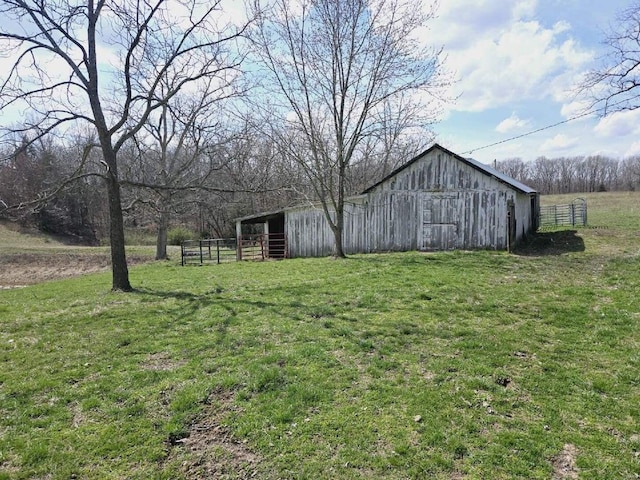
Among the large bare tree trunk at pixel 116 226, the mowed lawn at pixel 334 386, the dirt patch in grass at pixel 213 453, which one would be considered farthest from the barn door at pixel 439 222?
the dirt patch in grass at pixel 213 453

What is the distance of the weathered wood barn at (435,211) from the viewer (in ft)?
52.2

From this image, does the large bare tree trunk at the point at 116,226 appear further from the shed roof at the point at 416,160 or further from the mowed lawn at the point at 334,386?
the shed roof at the point at 416,160

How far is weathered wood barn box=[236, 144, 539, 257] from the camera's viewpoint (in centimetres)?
1591

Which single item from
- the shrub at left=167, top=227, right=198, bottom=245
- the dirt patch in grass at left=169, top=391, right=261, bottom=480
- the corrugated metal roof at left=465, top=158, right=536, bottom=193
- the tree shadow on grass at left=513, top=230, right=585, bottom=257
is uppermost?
the corrugated metal roof at left=465, top=158, right=536, bottom=193

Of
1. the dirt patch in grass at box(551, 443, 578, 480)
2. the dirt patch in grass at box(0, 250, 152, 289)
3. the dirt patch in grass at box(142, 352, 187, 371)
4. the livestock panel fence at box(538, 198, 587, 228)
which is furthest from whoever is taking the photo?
the livestock panel fence at box(538, 198, 587, 228)

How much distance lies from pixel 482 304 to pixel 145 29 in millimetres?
10989

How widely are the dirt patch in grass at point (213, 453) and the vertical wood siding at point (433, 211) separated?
46.6 feet

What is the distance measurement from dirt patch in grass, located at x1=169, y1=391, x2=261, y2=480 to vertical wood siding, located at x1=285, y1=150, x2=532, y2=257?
14.2m

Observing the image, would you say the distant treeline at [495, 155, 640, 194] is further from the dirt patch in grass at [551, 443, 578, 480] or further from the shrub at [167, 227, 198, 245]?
the dirt patch in grass at [551, 443, 578, 480]

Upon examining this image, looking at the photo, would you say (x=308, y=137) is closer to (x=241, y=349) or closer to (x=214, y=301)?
(x=214, y=301)

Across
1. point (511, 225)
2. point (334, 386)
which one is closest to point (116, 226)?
point (334, 386)

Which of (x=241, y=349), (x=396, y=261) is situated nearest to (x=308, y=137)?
(x=396, y=261)

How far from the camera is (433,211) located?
669 inches

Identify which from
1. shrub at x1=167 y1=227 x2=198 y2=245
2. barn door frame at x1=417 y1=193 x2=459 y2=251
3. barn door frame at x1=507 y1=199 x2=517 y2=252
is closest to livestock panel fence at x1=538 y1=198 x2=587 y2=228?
barn door frame at x1=507 y1=199 x2=517 y2=252
